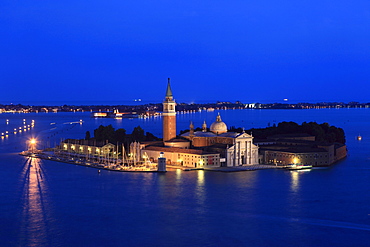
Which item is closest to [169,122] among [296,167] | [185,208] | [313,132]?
[296,167]

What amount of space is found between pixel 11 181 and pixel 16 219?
5.30m

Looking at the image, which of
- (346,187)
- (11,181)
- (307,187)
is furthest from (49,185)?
(346,187)

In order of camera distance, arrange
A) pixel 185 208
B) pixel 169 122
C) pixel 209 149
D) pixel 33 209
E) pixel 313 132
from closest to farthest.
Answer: pixel 33 209
pixel 185 208
pixel 209 149
pixel 169 122
pixel 313 132

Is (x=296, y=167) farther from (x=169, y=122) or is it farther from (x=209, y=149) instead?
(x=169, y=122)

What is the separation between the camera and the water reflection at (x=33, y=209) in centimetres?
1141

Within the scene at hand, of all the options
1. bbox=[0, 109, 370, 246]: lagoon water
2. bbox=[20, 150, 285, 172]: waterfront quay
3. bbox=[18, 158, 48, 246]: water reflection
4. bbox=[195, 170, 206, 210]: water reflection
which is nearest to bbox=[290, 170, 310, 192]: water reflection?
bbox=[0, 109, 370, 246]: lagoon water

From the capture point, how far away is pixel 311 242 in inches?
437

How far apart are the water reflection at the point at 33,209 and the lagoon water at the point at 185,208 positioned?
0.02 meters

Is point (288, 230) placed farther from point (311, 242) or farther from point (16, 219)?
point (16, 219)

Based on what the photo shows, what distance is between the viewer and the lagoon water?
37.7ft

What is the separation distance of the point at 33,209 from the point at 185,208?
3543 mm

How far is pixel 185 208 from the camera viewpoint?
13906 millimetres

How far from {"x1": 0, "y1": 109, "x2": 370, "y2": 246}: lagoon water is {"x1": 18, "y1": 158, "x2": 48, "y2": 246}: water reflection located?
0.06 ft

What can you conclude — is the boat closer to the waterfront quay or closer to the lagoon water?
the waterfront quay
